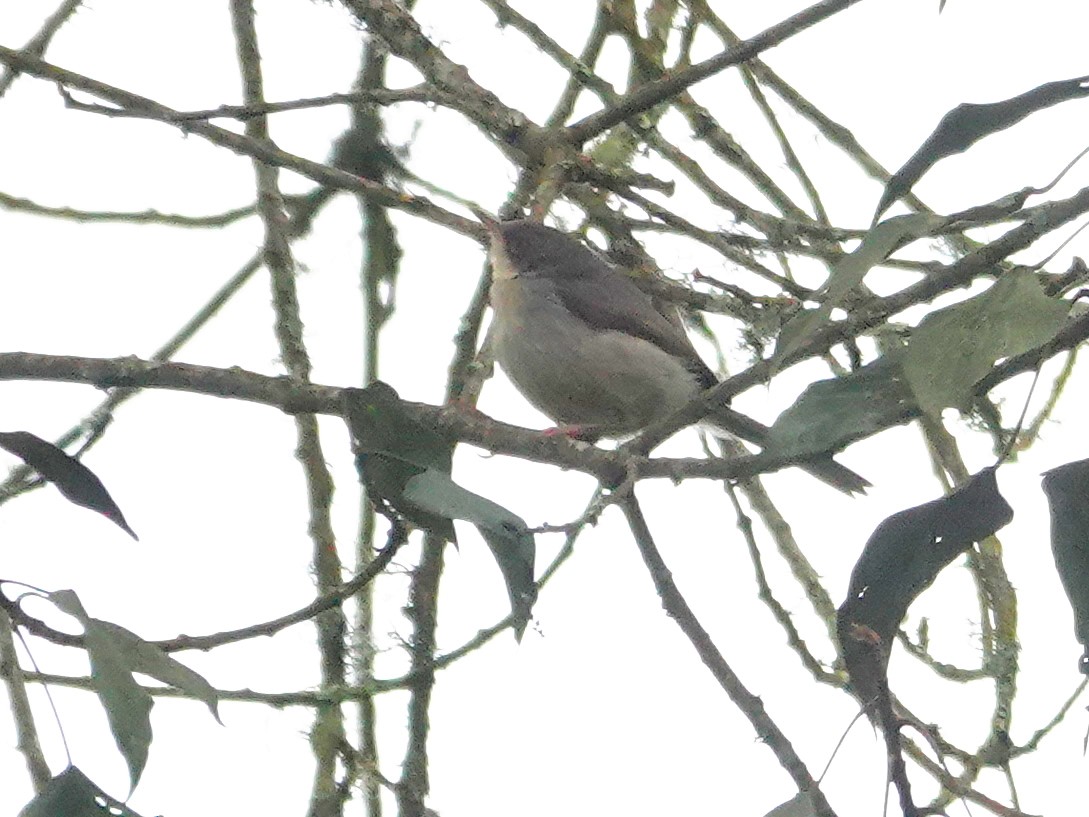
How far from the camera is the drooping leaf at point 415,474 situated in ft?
7.14

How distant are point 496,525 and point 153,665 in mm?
512

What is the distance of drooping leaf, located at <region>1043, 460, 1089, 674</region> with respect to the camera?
202 centimetres

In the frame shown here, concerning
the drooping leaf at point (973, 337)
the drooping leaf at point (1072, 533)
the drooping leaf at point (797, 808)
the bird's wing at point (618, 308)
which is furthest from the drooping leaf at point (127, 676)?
the bird's wing at point (618, 308)

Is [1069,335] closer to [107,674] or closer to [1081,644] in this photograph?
[1081,644]

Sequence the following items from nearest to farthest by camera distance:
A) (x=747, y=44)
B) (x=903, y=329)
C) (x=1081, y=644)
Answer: (x=1081, y=644) → (x=747, y=44) → (x=903, y=329)

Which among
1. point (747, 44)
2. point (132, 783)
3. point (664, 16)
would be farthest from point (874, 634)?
point (664, 16)

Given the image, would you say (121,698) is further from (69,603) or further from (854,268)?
(854,268)

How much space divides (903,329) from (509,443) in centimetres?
163

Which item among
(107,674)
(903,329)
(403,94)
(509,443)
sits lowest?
(107,674)

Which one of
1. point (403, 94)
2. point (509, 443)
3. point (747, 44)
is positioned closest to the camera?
point (509, 443)

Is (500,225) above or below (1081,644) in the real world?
above

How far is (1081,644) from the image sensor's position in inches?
81.1

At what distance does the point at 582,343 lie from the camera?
4.64m

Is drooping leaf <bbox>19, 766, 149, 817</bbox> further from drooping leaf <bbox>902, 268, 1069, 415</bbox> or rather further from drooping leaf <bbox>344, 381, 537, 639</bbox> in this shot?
drooping leaf <bbox>902, 268, 1069, 415</bbox>
